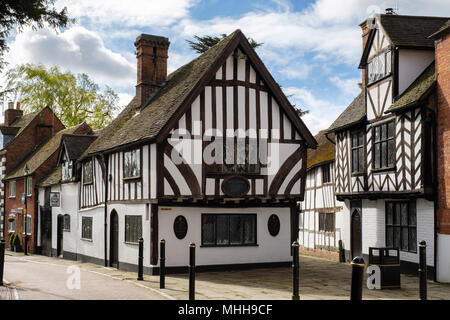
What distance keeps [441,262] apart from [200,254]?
7693 millimetres

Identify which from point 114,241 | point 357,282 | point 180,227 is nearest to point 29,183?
point 114,241

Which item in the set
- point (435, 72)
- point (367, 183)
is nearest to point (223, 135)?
point (367, 183)

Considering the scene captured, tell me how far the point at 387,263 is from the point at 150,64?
14.0m

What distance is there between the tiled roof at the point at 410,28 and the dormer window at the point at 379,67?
0.70 m

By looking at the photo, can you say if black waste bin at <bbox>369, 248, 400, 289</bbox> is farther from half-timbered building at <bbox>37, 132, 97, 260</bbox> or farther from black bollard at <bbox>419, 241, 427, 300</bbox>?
half-timbered building at <bbox>37, 132, 97, 260</bbox>

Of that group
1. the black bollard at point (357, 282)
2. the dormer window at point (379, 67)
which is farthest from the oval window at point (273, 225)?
the black bollard at point (357, 282)

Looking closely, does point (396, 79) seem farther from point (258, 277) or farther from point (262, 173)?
point (258, 277)

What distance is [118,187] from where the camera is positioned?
20500mm

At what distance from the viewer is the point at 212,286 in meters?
14.4

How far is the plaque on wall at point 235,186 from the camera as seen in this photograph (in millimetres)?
17922

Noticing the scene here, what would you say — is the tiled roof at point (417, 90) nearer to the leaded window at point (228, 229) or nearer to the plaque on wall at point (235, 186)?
the plaque on wall at point (235, 186)

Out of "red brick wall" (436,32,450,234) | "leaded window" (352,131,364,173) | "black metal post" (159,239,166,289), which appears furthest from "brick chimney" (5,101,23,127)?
"red brick wall" (436,32,450,234)

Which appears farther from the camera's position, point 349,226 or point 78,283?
point 349,226

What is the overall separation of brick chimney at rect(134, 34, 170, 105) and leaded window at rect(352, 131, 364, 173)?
29.0 ft
